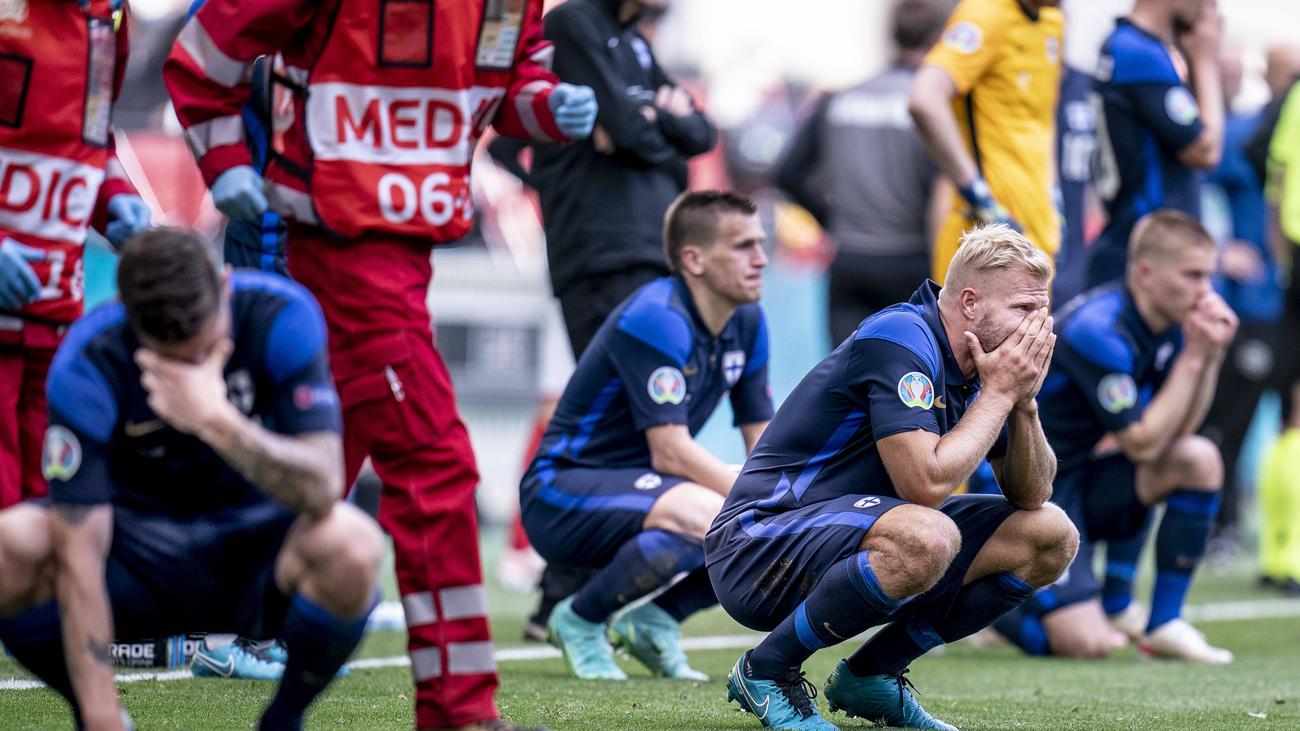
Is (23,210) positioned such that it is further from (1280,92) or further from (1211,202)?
(1211,202)

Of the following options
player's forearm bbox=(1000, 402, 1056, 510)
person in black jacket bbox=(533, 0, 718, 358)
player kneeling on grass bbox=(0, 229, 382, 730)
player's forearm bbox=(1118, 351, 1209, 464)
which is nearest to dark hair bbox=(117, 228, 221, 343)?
player kneeling on grass bbox=(0, 229, 382, 730)

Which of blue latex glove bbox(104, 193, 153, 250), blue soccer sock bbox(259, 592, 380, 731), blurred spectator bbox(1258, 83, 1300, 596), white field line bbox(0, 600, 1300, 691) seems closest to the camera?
blue soccer sock bbox(259, 592, 380, 731)

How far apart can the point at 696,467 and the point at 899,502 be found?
1.29 metres

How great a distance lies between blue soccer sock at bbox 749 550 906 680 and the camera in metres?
4.04

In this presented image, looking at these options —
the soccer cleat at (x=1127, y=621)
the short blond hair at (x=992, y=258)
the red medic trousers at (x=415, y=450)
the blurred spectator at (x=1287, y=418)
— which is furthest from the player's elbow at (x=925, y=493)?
the blurred spectator at (x=1287, y=418)

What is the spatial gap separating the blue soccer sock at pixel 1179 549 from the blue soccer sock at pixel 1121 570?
13.2 inches

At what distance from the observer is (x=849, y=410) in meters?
4.20

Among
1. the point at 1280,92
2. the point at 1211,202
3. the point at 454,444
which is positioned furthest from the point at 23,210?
the point at 1211,202

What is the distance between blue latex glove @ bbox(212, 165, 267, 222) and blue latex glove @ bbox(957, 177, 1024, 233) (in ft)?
10.2

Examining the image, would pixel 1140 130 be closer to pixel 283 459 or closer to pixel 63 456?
pixel 283 459

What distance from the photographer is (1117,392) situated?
626cm

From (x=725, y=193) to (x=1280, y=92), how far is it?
16.5 ft

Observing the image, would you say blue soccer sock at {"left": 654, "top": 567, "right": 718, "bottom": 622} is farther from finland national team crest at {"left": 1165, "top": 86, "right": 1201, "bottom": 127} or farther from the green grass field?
finland national team crest at {"left": 1165, "top": 86, "right": 1201, "bottom": 127}

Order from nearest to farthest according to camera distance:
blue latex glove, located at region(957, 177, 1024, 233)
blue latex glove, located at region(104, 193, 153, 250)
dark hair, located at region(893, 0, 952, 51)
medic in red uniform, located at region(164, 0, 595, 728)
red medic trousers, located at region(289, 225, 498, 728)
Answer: red medic trousers, located at region(289, 225, 498, 728) → medic in red uniform, located at region(164, 0, 595, 728) → blue latex glove, located at region(104, 193, 153, 250) → blue latex glove, located at region(957, 177, 1024, 233) → dark hair, located at region(893, 0, 952, 51)
